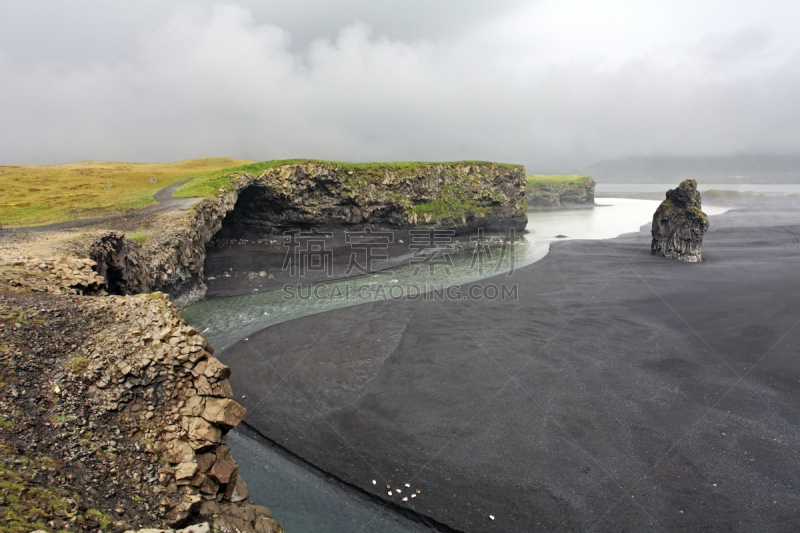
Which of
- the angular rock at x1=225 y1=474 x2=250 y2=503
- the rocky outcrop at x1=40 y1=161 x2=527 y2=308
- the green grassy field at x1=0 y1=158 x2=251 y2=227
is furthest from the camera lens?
the green grassy field at x1=0 y1=158 x2=251 y2=227

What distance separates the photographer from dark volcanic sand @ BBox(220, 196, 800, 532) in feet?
31.0

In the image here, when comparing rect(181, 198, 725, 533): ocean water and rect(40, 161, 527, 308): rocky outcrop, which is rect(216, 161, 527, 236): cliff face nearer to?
rect(40, 161, 527, 308): rocky outcrop

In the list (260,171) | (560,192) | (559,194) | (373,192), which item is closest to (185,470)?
(260,171)

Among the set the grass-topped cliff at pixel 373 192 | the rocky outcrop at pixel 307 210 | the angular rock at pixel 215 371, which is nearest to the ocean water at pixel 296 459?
the rocky outcrop at pixel 307 210

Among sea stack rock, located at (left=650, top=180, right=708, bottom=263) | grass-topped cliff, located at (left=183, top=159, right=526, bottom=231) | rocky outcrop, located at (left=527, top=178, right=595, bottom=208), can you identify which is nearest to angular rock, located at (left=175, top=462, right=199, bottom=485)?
grass-topped cliff, located at (left=183, top=159, right=526, bottom=231)

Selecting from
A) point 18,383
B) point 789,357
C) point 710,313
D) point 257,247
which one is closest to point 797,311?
Result: point 710,313

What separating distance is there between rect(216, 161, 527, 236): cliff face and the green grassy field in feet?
31.2

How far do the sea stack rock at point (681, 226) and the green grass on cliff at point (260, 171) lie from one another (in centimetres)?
2475

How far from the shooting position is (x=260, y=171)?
114 feet

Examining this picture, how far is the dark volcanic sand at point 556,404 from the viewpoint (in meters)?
9.45

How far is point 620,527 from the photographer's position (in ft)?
28.7

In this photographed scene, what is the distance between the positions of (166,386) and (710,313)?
24164mm

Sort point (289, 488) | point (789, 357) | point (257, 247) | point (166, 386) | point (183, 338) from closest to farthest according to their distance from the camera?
1. point (166, 386)
2. point (183, 338)
3. point (289, 488)
4. point (789, 357)
5. point (257, 247)

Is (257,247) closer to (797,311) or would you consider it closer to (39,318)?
(39,318)
